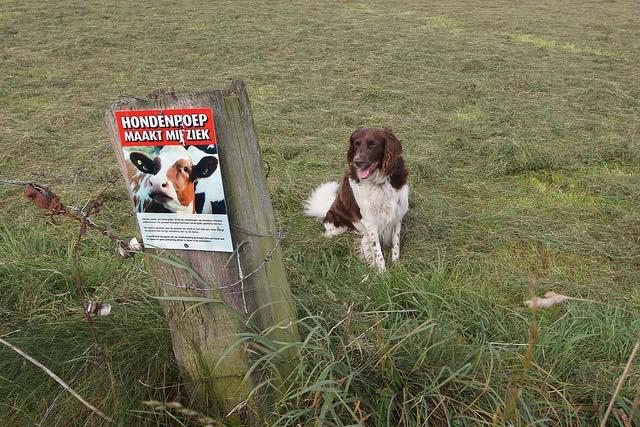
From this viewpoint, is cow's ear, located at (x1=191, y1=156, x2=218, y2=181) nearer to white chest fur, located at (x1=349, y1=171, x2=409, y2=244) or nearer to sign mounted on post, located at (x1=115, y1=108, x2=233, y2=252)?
sign mounted on post, located at (x1=115, y1=108, x2=233, y2=252)

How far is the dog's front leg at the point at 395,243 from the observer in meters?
3.82

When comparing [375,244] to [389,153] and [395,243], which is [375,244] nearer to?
[395,243]

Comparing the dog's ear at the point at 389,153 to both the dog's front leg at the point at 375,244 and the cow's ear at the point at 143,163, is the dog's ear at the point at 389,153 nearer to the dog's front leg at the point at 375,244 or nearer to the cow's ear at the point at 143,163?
the dog's front leg at the point at 375,244

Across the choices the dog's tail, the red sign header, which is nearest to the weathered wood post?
the red sign header

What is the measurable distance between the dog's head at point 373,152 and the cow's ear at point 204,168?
2310 millimetres

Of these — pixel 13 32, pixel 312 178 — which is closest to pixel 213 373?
pixel 312 178

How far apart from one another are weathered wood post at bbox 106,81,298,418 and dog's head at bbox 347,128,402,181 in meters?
2.06

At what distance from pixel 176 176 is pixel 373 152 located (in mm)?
2367

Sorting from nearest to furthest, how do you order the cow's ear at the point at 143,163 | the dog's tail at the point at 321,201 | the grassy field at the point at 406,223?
the cow's ear at the point at 143,163, the grassy field at the point at 406,223, the dog's tail at the point at 321,201

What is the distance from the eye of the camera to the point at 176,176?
156 centimetres

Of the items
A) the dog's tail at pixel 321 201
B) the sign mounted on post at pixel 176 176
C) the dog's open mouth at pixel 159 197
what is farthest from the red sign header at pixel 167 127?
the dog's tail at pixel 321 201

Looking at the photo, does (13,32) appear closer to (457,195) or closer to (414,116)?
(414,116)

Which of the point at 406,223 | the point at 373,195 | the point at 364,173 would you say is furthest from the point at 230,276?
the point at 406,223

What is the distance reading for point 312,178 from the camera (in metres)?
5.09
